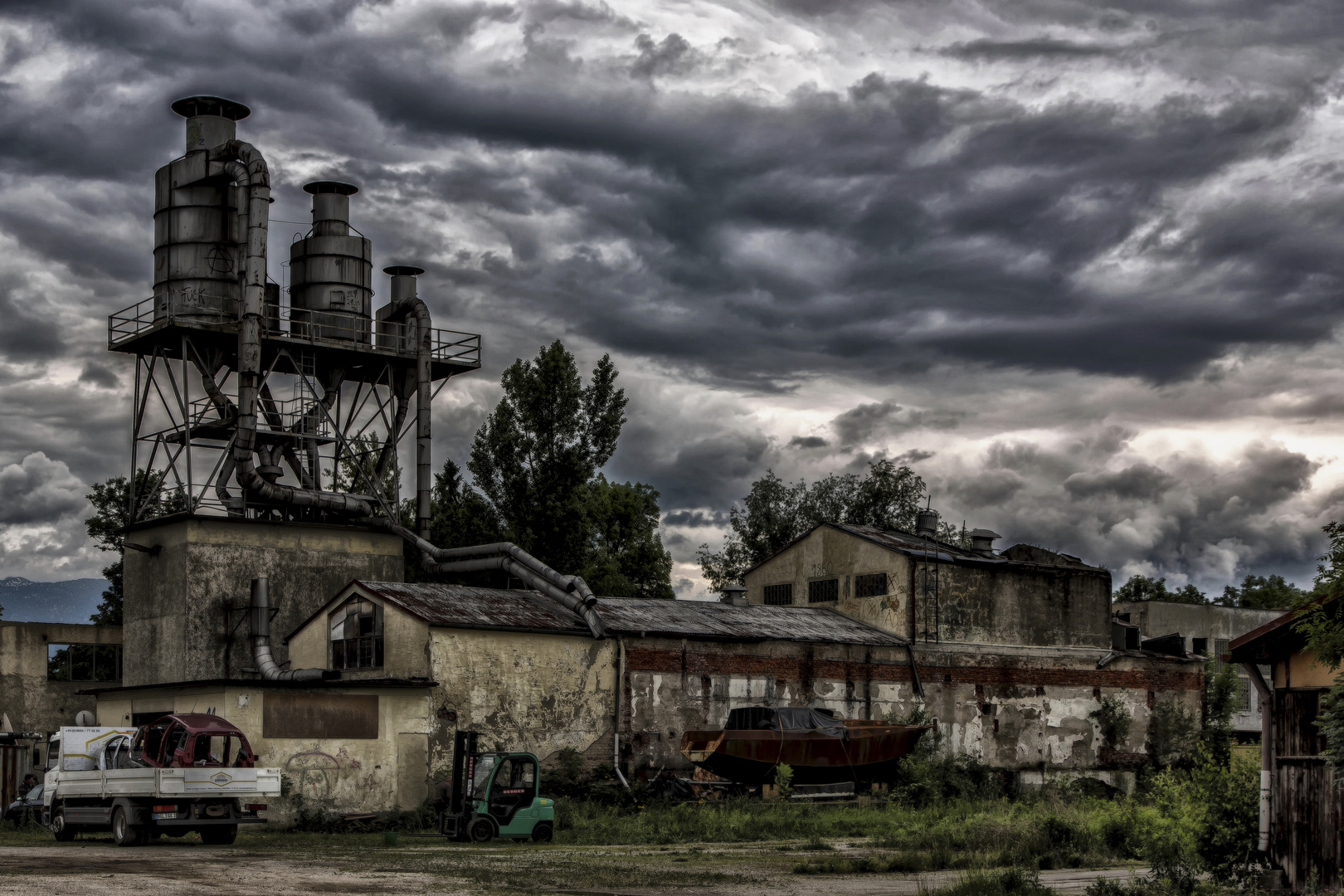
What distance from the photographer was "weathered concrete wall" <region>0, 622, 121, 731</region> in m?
47.6

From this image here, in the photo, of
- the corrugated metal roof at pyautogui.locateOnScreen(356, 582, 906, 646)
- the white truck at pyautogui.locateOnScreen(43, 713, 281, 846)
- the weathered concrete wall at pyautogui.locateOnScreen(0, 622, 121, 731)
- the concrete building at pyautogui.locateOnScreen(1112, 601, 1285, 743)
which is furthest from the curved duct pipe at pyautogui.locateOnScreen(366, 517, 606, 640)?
the concrete building at pyautogui.locateOnScreen(1112, 601, 1285, 743)

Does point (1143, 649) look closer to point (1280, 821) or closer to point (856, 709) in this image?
point (856, 709)

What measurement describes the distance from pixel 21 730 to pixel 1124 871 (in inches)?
1536

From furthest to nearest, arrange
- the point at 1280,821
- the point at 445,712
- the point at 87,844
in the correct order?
the point at 445,712, the point at 87,844, the point at 1280,821

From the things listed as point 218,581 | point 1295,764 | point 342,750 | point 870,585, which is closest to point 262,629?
point 218,581

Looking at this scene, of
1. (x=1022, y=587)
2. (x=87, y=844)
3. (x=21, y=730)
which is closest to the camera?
(x=87, y=844)

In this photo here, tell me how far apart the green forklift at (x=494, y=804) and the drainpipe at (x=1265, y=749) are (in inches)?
498

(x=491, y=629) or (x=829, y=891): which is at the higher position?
(x=491, y=629)

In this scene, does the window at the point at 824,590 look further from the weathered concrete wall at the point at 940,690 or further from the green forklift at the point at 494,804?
the green forklift at the point at 494,804

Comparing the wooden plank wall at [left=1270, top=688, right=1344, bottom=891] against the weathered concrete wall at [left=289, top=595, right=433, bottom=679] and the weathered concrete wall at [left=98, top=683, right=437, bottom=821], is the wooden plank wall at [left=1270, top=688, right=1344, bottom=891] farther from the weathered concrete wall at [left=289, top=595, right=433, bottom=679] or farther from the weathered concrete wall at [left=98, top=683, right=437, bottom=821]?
the weathered concrete wall at [left=289, top=595, right=433, bottom=679]

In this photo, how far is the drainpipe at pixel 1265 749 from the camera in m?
15.5

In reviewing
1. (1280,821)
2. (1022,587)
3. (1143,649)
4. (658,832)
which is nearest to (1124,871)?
(1280,821)

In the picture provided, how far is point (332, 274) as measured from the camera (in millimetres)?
45969

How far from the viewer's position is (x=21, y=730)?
4684cm
